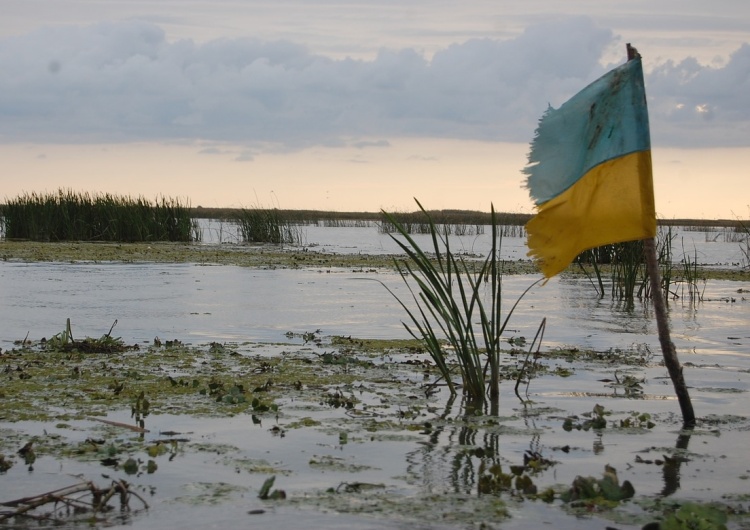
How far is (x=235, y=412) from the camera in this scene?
6383mm

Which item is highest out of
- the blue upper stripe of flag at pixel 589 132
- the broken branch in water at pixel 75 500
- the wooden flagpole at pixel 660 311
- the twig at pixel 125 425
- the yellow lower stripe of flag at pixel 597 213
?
the blue upper stripe of flag at pixel 589 132

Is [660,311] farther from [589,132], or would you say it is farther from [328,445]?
[328,445]

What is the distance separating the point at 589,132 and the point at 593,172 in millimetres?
237

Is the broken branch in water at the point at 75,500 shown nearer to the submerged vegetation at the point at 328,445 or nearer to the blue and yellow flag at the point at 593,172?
the submerged vegetation at the point at 328,445

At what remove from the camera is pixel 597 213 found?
5758 mm

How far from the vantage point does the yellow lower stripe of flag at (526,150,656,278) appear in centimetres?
569

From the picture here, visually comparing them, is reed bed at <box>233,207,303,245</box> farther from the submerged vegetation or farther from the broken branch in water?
the broken branch in water

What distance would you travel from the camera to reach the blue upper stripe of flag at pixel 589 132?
570 cm

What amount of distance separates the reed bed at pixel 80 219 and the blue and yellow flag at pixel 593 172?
89.0 feet

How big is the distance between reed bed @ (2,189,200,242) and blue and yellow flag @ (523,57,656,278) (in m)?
27.1

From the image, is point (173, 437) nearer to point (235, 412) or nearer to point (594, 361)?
point (235, 412)

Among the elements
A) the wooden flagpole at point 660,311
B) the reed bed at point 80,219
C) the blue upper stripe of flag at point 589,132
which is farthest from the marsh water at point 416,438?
the reed bed at point 80,219

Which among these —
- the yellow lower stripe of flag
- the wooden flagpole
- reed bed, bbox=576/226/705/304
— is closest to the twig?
the yellow lower stripe of flag

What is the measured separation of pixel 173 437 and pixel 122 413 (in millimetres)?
796
